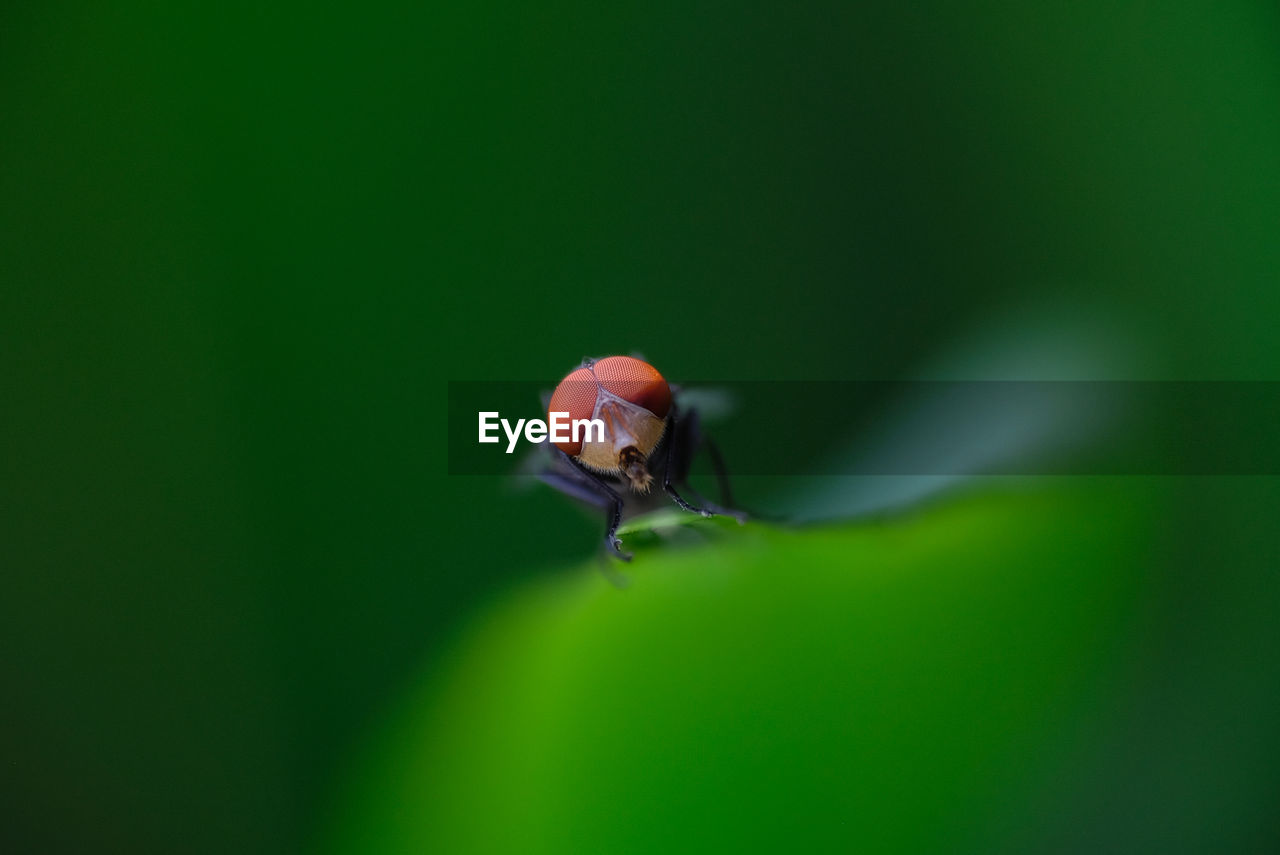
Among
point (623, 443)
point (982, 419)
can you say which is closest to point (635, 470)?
point (623, 443)

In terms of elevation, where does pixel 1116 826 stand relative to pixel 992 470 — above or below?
below

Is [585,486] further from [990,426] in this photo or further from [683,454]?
[990,426]

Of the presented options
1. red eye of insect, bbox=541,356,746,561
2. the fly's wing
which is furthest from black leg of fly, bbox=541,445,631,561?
the fly's wing

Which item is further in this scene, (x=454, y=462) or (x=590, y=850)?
(x=454, y=462)

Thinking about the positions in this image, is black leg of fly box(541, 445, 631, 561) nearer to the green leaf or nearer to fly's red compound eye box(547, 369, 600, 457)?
fly's red compound eye box(547, 369, 600, 457)

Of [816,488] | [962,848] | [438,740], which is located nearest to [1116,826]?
[962,848]

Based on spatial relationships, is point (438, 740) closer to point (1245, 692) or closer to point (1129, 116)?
point (1245, 692)

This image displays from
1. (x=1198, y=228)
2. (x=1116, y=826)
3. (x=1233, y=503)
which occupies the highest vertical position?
(x=1198, y=228)
